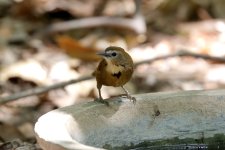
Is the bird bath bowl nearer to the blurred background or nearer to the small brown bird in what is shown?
the small brown bird

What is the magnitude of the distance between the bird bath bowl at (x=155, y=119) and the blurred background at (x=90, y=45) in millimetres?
1816

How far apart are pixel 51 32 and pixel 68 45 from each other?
1.07 meters

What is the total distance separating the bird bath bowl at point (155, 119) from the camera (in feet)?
11.5

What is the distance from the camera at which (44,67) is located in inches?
278

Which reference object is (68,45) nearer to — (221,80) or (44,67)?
(44,67)

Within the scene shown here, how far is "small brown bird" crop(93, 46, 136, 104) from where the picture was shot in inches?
163

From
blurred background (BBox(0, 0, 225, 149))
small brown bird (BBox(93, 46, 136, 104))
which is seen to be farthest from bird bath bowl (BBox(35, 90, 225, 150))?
blurred background (BBox(0, 0, 225, 149))

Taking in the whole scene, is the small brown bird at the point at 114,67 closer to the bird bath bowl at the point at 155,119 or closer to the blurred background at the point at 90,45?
the bird bath bowl at the point at 155,119

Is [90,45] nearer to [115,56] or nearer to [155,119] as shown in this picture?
[115,56]

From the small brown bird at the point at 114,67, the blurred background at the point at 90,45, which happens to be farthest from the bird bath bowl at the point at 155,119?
the blurred background at the point at 90,45

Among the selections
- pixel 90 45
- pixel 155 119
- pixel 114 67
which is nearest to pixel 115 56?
pixel 114 67

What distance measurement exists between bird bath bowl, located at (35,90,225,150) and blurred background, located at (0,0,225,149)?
1.82 metres

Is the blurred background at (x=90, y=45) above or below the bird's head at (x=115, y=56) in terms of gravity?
above

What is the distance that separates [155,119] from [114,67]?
0.57 meters
